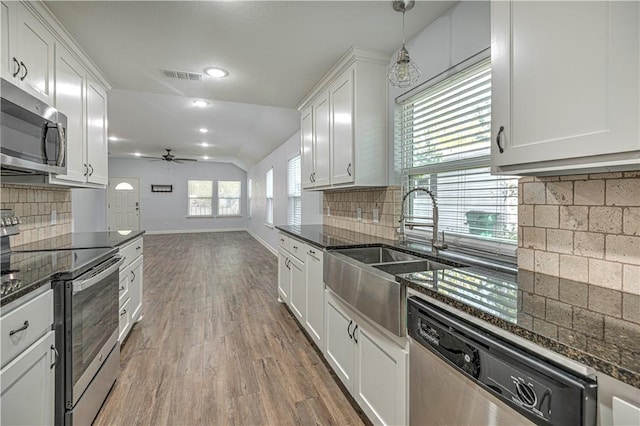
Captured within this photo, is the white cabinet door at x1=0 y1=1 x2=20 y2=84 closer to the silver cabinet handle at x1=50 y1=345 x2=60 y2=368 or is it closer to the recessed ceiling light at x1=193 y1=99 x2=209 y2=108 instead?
the silver cabinet handle at x1=50 y1=345 x2=60 y2=368

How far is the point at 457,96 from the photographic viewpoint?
1975 millimetres

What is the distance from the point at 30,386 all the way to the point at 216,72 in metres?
2.62

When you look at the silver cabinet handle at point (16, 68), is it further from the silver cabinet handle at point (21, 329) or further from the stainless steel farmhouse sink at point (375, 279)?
the stainless steel farmhouse sink at point (375, 279)

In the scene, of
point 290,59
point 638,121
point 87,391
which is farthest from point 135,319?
point 638,121

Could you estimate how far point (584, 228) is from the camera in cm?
123

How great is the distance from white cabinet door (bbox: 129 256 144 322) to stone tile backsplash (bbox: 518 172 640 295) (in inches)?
117

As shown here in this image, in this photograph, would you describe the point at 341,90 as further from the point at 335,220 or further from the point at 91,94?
the point at 91,94

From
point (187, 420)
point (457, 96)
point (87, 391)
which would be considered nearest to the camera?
point (87, 391)

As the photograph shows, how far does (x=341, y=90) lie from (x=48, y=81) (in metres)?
2.11

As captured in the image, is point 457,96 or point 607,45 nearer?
point 607,45

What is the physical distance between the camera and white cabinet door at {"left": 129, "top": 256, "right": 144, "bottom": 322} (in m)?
2.75

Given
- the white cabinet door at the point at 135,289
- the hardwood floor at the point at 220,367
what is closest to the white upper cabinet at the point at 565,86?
the hardwood floor at the point at 220,367

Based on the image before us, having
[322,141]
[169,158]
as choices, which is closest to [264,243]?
[169,158]

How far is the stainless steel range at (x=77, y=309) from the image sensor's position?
56.1 inches
